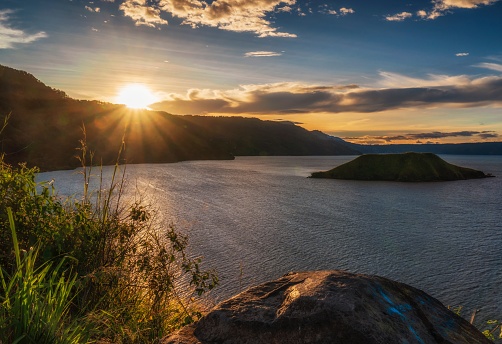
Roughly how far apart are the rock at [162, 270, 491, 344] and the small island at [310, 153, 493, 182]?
4026 inches

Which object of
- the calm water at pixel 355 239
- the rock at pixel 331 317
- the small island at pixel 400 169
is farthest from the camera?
the small island at pixel 400 169

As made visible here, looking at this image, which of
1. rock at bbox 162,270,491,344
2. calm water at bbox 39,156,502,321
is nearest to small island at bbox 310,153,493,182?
calm water at bbox 39,156,502,321

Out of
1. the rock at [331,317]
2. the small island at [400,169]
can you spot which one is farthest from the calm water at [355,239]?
the small island at [400,169]

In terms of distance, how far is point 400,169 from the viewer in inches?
4028

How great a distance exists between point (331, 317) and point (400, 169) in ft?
349

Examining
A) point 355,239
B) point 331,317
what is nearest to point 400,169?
point 355,239

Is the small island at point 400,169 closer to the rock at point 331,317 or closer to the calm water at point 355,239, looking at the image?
the calm water at point 355,239

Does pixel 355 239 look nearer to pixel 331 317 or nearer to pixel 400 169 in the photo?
pixel 331 317

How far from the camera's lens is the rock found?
397 centimetres

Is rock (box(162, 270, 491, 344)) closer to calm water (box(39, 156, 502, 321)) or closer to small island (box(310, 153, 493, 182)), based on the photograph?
calm water (box(39, 156, 502, 321))

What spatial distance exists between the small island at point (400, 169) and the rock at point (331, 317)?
336 feet

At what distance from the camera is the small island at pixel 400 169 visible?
3944 inches

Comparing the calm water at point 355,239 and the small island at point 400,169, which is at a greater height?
the small island at point 400,169

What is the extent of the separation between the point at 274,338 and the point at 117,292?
4.08 meters
